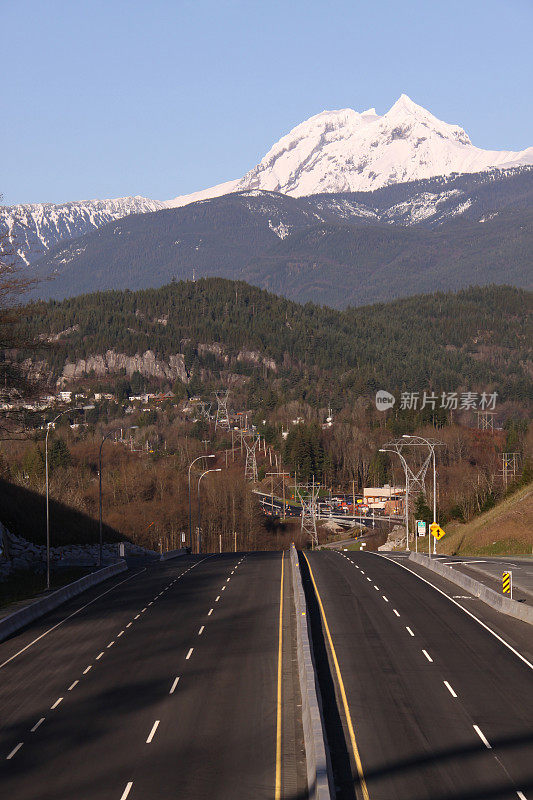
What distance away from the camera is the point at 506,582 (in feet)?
145

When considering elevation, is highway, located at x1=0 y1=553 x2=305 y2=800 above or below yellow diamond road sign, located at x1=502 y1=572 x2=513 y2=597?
below

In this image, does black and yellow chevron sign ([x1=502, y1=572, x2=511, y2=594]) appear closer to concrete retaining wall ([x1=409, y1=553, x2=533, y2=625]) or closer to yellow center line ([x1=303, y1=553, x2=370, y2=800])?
concrete retaining wall ([x1=409, y1=553, x2=533, y2=625])

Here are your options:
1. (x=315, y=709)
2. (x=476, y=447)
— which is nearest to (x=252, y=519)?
(x=476, y=447)

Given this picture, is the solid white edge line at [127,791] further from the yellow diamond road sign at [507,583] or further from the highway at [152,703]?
the yellow diamond road sign at [507,583]

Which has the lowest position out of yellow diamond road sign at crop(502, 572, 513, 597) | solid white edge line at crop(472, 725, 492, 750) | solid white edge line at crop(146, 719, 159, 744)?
solid white edge line at crop(146, 719, 159, 744)

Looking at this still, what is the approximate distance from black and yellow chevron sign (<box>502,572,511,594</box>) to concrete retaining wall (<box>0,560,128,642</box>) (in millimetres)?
22048

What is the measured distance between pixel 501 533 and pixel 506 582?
4829 cm

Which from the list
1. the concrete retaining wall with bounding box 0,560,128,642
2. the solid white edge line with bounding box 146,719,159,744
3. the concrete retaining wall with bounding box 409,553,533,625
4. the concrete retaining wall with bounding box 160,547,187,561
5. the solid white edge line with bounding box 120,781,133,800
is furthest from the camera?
the concrete retaining wall with bounding box 160,547,187,561

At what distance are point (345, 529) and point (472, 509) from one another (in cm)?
3379

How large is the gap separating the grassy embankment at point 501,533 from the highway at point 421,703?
43.3 m

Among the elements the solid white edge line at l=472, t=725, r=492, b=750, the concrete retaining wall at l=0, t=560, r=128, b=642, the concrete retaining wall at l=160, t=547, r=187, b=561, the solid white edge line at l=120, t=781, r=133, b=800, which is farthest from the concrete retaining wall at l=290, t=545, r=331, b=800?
the concrete retaining wall at l=160, t=547, r=187, b=561

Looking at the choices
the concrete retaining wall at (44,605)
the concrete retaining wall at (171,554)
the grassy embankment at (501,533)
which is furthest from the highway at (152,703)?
the grassy embankment at (501,533)

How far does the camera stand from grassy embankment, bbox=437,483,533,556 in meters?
87.0

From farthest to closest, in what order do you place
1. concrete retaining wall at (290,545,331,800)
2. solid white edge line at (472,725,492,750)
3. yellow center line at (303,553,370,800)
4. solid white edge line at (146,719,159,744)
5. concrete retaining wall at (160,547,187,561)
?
1. concrete retaining wall at (160,547,187,561)
2. solid white edge line at (146,719,159,744)
3. solid white edge line at (472,725,492,750)
4. yellow center line at (303,553,370,800)
5. concrete retaining wall at (290,545,331,800)
